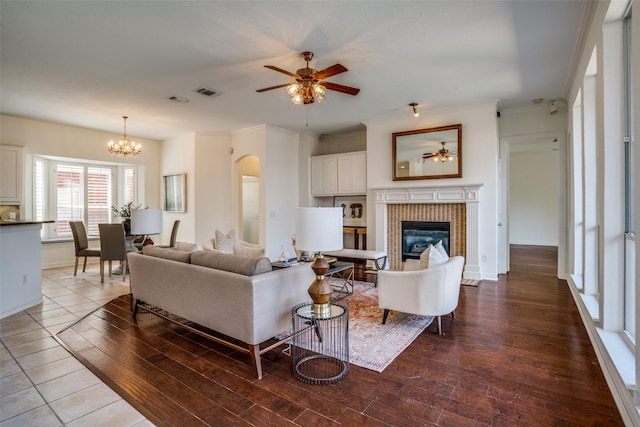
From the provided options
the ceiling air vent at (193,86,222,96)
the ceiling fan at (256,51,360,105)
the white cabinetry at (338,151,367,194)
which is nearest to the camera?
the ceiling fan at (256,51,360,105)

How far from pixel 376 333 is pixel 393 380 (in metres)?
0.82

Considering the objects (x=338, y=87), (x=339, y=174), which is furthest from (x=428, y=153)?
(x=338, y=87)

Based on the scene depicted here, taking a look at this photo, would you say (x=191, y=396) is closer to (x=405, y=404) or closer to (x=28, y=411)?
(x=28, y=411)

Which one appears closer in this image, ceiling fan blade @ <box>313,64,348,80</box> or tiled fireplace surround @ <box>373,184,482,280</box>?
ceiling fan blade @ <box>313,64,348,80</box>

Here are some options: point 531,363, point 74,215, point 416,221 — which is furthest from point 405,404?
point 74,215

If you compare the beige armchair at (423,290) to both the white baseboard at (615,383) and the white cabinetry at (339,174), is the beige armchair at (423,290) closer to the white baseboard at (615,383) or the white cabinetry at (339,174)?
the white baseboard at (615,383)

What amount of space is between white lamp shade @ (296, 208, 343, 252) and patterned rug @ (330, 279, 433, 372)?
971 mm

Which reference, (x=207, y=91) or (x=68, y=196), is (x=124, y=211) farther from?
(x=207, y=91)

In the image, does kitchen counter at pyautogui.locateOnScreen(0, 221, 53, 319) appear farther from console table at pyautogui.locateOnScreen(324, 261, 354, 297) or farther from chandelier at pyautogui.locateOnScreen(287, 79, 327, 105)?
console table at pyautogui.locateOnScreen(324, 261, 354, 297)

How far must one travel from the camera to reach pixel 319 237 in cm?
244

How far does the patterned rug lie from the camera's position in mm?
2615

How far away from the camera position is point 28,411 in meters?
2.01

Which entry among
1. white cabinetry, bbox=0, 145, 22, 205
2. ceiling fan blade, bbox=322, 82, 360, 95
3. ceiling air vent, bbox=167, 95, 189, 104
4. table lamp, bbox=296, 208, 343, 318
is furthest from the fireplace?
white cabinetry, bbox=0, 145, 22, 205

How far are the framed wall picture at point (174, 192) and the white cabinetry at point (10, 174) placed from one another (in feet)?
8.73
